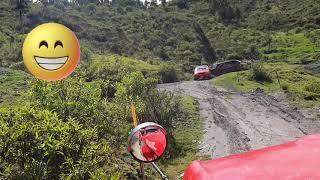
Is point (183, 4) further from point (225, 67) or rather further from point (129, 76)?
point (129, 76)

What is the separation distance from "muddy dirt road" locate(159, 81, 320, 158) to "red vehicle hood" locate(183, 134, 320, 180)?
1137cm

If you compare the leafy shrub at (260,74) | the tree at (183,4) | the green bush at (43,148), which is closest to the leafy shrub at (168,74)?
the leafy shrub at (260,74)

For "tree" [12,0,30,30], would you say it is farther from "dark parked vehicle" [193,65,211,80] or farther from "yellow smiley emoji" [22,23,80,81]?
"yellow smiley emoji" [22,23,80,81]

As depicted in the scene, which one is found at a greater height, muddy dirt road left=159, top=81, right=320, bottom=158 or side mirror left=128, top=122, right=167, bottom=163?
side mirror left=128, top=122, right=167, bottom=163

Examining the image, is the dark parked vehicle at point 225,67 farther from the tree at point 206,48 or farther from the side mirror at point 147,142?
the side mirror at point 147,142

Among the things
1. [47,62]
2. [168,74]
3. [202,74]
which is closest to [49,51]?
[47,62]

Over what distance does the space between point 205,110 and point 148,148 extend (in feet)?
62.4

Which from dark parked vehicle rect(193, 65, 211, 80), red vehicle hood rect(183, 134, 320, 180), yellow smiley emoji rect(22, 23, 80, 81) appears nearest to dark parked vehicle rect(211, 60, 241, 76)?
dark parked vehicle rect(193, 65, 211, 80)

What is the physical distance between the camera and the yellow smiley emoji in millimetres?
4602

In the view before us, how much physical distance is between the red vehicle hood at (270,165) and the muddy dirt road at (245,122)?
1137 cm

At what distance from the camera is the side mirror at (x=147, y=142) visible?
332cm

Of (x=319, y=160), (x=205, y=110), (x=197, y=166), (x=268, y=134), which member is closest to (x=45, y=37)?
(x=197, y=166)

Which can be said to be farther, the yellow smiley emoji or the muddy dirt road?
the muddy dirt road

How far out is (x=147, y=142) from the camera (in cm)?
341
